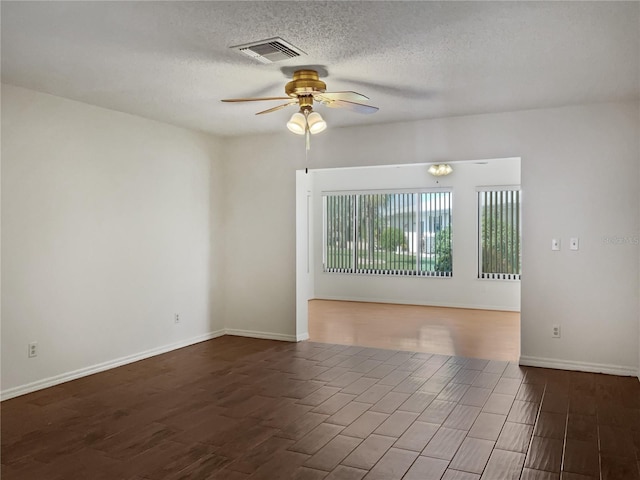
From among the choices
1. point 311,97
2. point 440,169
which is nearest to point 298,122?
point 311,97

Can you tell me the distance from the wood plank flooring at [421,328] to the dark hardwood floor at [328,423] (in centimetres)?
62

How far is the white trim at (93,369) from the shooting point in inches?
162

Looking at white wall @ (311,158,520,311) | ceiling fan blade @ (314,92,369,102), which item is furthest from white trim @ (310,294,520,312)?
ceiling fan blade @ (314,92,369,102)

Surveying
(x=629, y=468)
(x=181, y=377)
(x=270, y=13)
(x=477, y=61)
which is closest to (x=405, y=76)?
(x=477, y=61)

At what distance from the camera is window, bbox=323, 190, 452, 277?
875cm

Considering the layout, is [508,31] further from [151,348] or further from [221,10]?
[151,348]

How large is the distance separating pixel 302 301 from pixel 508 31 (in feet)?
13.0

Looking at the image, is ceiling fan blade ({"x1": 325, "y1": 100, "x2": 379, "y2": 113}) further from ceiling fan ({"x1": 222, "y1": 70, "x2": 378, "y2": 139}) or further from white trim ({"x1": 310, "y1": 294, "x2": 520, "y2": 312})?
white trim ({"x1": 310, "y1": 294, "x2": 520, "y2": 312})

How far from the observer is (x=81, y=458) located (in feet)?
9.71

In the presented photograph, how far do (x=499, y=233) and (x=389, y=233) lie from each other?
1.87 meters

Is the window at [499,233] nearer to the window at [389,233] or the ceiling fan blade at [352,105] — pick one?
the window at [389,233]

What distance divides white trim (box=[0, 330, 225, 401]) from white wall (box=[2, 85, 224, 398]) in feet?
0.05

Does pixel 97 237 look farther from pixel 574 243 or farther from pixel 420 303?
pixel 420 303

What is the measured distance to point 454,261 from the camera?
859cm
